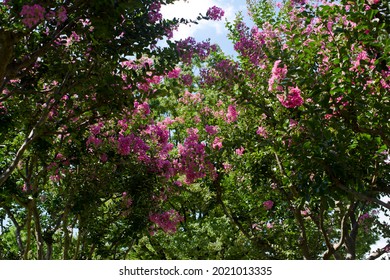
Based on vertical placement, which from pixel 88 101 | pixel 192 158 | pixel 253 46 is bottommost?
pixel 88 101

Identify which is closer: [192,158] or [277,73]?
[277,73]

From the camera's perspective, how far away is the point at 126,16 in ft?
17.9

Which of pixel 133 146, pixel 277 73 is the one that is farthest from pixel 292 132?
pixel 133 146

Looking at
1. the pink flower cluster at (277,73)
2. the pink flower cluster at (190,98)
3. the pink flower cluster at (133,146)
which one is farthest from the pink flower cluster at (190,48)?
the pink flower cluster at (190,98)

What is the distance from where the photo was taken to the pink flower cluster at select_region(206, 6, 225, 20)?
586 centimetres

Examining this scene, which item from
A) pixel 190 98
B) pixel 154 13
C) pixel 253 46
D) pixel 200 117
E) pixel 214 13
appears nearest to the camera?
pixel 154 13

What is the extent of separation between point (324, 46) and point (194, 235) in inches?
373

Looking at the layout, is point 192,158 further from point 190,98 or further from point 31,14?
point 31,14

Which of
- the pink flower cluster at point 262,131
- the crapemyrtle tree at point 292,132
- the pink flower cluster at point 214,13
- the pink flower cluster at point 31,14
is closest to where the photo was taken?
the pink flower cluster at point 31,14

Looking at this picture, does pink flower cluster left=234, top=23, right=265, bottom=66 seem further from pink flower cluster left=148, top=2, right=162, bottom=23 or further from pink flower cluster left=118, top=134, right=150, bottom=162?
pink flower cluster left=148, top=2, right=162, bottom=23

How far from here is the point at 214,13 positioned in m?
5.90

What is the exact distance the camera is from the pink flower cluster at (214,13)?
5855 millimetres

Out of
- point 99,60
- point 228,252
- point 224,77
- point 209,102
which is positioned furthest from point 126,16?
point 228,252

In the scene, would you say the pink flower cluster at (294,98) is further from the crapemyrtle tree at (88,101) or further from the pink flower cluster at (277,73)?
the crapemyrtle tree at (88,101)
